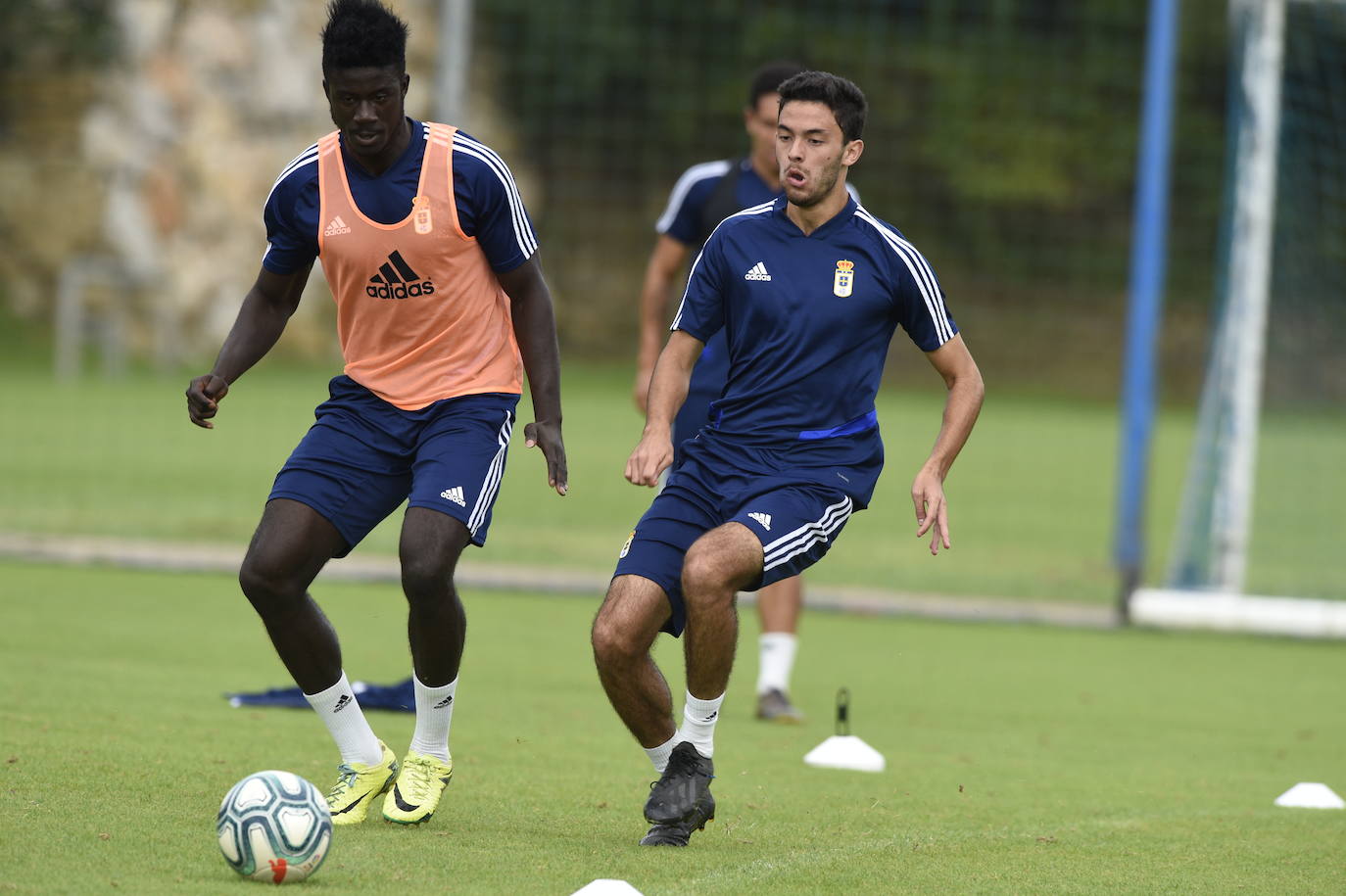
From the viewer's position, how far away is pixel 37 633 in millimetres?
9180

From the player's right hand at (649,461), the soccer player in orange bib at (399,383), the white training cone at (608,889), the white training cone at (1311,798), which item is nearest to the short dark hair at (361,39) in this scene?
the soccer player in orange bib at (399,383)

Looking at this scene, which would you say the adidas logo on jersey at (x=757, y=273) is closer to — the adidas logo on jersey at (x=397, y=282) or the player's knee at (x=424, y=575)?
the adidas logo on jersey at (x=397, y=282)

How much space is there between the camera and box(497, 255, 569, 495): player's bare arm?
5.78 meters

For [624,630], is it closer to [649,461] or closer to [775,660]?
[649,461]

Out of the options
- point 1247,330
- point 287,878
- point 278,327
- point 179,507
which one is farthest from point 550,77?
point 287,878

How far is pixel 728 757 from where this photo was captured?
282 inches

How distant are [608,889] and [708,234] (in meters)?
4.50

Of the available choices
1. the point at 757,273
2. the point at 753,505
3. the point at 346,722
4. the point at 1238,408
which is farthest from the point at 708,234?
the point at 1238,408

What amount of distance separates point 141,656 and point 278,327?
134 inches

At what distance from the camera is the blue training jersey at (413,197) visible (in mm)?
5676

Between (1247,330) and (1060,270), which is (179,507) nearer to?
(1247,330)

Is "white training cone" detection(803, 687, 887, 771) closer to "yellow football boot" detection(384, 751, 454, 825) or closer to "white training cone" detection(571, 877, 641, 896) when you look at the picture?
"yellow football boot" detection(384, 751, 454, 825)

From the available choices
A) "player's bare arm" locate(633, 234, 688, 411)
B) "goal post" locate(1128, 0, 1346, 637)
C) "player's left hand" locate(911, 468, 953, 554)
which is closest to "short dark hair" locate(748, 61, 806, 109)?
"player's bare arm" locate(633, 234, 688, 411)

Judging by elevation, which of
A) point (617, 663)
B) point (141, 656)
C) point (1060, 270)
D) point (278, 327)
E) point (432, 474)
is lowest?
point (141, 656)
